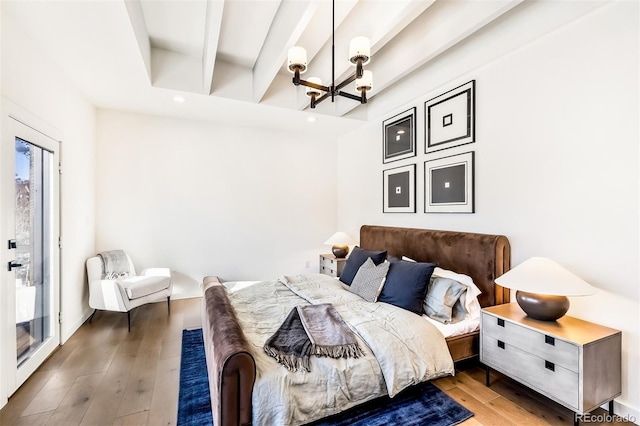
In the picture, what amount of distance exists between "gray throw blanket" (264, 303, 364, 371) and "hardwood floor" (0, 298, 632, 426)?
828mm

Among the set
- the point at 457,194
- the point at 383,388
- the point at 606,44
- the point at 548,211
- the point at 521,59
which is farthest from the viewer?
the point at 457,194

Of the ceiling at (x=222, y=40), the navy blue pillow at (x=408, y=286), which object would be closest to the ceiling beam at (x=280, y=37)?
the ceiling at (x=222, y=40)

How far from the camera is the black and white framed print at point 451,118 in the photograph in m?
2.86

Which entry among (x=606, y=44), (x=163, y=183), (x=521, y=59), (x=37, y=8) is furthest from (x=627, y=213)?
(x=163, y=183)

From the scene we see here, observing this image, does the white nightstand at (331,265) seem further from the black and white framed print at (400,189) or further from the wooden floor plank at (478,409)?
the wooden floor plank at (478,409)

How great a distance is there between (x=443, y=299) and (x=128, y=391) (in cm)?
253

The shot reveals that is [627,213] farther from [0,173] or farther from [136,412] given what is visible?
[0,173]

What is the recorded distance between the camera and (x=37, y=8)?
80.0 inches

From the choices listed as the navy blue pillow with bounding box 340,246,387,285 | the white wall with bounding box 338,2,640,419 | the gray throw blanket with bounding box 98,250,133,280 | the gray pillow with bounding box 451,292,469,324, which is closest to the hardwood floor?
the gray pillow with bounding box 451,292,469,324

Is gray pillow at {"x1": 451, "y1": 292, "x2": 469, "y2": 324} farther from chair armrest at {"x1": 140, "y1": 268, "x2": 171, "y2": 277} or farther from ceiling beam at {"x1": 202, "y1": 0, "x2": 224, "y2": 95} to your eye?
chair armrest at {"x1": 140, "y1": 268, "x2": 171, "y2": 277}

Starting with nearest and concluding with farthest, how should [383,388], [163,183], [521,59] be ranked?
[383,388] → [521,59] → [163,183]

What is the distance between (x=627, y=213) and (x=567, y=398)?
121cm

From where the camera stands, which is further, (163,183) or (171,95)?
(163,183)
